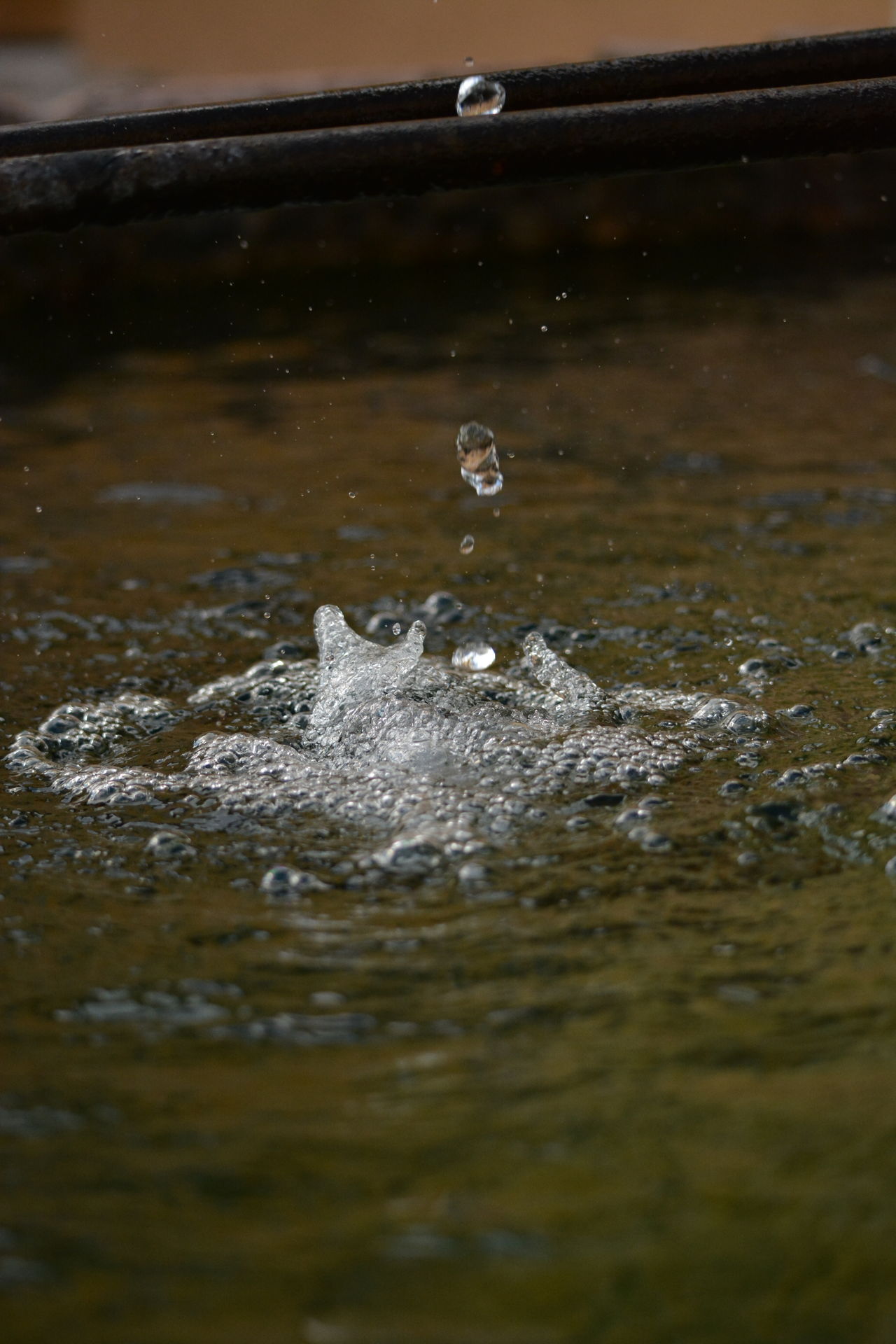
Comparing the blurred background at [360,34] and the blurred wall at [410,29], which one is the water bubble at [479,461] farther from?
the blurred wall at [410,29]

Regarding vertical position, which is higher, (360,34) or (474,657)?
(360,34)

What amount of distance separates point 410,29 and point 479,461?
347 inches

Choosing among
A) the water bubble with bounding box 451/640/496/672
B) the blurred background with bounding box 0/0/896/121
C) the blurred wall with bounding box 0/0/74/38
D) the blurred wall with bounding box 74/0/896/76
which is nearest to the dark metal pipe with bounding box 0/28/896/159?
the water bubble with bounding box 451/640/496/672

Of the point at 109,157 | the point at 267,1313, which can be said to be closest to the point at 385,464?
the point at 109,157

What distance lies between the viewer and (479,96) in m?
1.61

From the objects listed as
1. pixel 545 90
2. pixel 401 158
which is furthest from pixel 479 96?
pixel 401 158

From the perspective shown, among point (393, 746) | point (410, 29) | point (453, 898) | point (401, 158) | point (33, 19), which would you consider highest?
point (33, 19)

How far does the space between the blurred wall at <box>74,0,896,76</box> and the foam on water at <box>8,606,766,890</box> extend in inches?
338

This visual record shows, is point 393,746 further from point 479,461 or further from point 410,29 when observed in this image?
point 410,29

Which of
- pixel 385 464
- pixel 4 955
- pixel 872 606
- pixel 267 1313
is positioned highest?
pixel 385 464

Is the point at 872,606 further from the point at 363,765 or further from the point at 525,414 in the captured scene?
the point at 525,414

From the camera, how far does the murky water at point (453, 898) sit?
98 centimetres

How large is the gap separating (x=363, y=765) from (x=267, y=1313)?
0.93 metres

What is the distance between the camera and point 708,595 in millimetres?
2521
